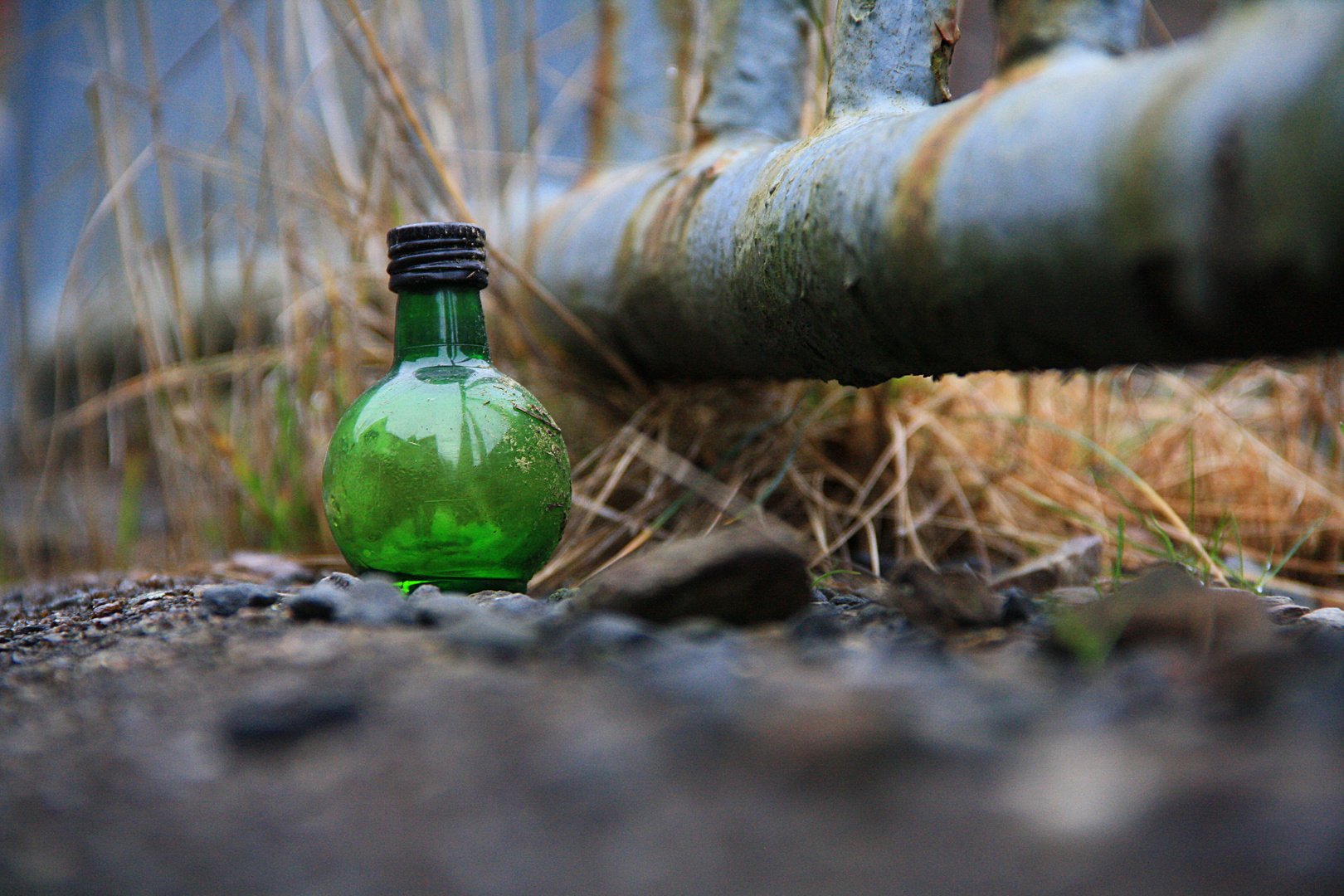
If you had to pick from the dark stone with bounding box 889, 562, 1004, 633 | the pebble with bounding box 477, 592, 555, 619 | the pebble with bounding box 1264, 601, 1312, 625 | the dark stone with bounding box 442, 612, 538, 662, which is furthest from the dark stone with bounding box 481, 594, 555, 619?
the pebble with bounding box 1264, 601, 1312, 625

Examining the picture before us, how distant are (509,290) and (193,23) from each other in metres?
2.18

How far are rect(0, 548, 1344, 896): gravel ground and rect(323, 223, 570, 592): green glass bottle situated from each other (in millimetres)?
292

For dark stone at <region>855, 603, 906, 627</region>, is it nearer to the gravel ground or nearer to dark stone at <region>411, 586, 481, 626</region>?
the gravel ground

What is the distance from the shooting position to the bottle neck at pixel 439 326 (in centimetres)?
112

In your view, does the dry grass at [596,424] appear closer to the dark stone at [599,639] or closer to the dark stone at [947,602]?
the dark stone at [947,602]

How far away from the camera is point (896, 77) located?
3.48 ft

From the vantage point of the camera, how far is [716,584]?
799 mm

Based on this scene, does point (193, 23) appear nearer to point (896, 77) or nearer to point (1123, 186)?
point (896, 77)

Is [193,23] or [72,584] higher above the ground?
[193,23]

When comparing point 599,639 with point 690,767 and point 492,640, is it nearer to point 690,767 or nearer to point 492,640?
point 492,640

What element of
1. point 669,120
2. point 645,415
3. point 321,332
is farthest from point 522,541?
point 669,120

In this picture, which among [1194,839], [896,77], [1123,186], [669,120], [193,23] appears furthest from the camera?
[193,23]

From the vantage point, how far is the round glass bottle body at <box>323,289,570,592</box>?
3.42 ft

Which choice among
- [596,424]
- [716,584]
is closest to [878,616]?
[716,584]
